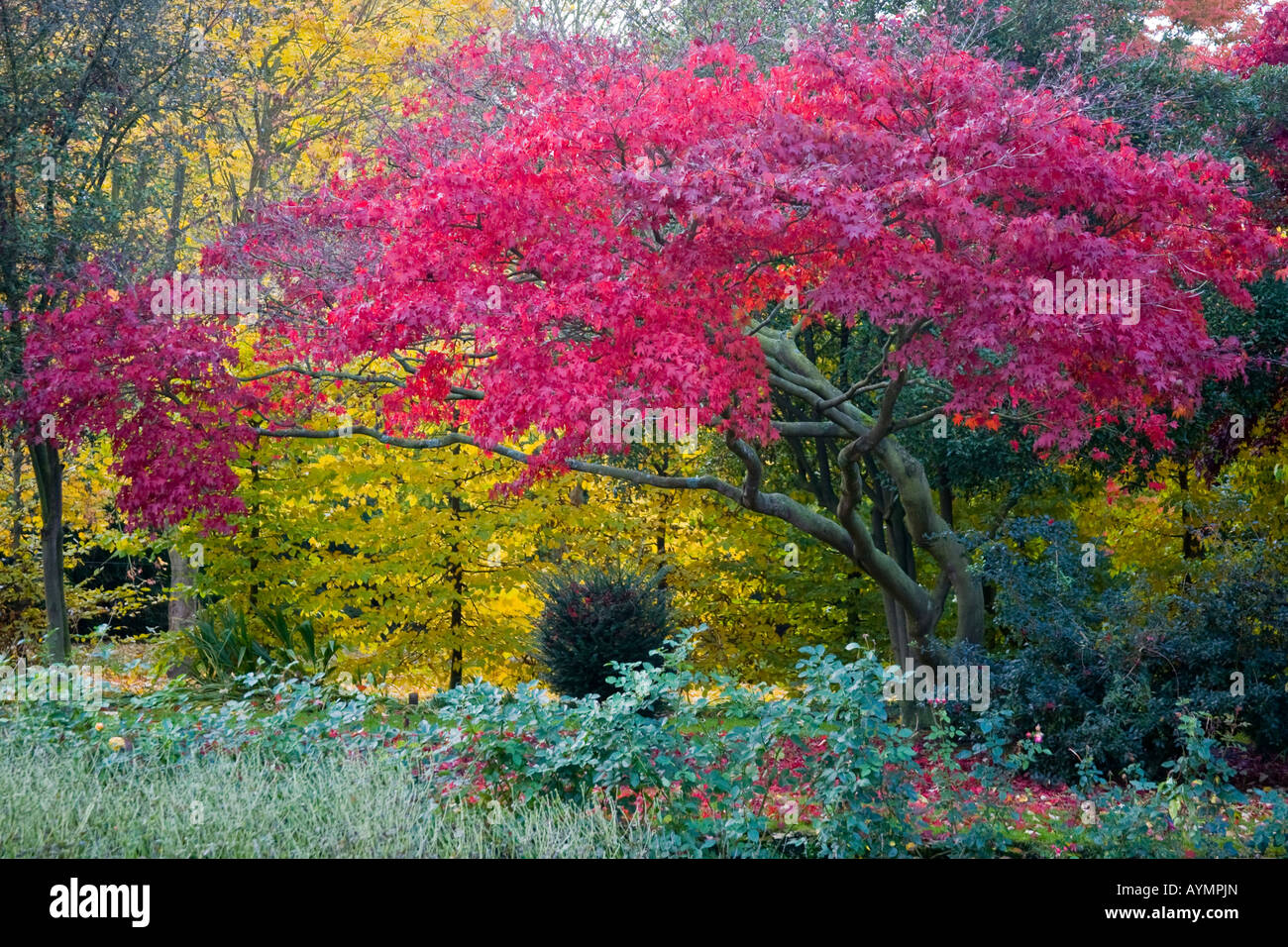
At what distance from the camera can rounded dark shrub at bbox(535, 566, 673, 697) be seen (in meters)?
9.60

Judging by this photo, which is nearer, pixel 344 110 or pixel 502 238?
pixel 502 238

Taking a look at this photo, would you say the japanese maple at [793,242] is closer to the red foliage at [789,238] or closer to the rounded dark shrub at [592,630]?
the red foliage at [789,238]

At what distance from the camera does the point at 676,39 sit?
462 inches

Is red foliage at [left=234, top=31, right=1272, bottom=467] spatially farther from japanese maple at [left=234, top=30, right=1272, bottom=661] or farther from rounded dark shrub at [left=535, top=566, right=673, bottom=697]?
rounded dark shrub at [left=535, top=566, right=673, bottom=697]

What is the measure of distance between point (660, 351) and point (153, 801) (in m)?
3.42

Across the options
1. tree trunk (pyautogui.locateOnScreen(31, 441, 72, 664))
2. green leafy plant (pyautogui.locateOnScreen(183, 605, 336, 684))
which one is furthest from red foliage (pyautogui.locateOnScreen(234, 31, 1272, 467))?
tree trunk (pyautogui.locateOnScreen(31, 441, 72, 664))

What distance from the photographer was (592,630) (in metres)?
9.60

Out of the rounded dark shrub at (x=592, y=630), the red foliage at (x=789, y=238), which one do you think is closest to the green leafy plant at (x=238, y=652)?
the rounded dark shrub at (x=592, y=630)

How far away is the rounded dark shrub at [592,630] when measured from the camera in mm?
9602

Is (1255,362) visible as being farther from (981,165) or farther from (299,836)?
(299,836)

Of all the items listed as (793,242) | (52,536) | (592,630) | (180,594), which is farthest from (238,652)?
(793,242)

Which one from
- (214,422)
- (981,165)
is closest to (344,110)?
(214,422)

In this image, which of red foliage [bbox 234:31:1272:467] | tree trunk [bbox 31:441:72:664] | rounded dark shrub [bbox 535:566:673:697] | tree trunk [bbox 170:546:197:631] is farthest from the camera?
tree trunk [bbox 170:546:197:631]

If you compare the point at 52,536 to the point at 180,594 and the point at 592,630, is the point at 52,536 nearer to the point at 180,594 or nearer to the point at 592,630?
the point at 180,594
